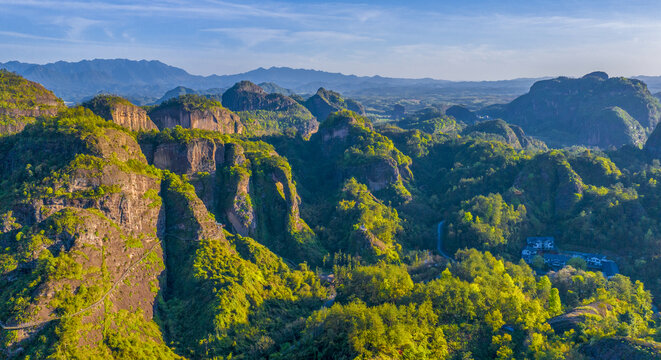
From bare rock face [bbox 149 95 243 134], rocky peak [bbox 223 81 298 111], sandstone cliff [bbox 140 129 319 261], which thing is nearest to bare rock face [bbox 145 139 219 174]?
sandstone cliff [bbox 140 129 319 261]

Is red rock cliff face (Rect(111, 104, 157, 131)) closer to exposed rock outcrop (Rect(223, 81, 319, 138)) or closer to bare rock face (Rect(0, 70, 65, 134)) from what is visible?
bare rock face (Rect(0, 70, 65, 134))

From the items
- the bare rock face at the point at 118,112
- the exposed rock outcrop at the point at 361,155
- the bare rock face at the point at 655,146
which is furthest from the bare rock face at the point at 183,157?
the bare rock face at the point at 655,146

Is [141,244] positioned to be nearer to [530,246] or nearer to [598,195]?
[530,246]

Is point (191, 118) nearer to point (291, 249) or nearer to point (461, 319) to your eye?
point (291, 249)

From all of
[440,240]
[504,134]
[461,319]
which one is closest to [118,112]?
[440,240]

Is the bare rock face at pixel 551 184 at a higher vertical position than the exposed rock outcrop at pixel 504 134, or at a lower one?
lower

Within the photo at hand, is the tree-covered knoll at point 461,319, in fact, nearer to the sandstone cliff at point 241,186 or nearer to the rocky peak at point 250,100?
the sandstone cliff at point 241,186
